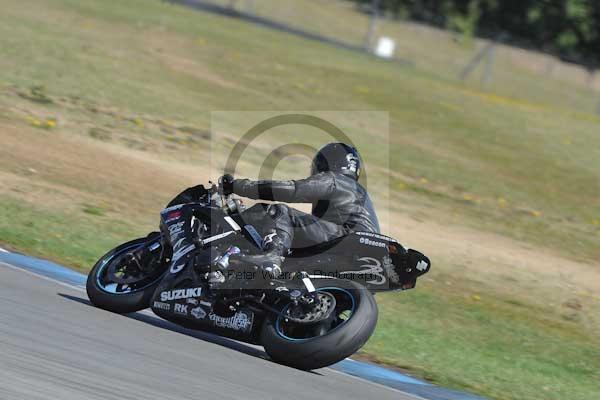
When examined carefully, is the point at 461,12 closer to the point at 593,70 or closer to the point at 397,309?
the point at 593,70

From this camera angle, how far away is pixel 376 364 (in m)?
8.74

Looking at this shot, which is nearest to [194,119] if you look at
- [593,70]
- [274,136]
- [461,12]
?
[274,136]

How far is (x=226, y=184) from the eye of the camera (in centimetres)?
783

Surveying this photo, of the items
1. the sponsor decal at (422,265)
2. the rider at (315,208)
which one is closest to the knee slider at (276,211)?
the rider at (315,208)

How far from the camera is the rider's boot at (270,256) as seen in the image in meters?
7.50

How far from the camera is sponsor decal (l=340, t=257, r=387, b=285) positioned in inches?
296

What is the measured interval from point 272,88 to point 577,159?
8098 millimetres

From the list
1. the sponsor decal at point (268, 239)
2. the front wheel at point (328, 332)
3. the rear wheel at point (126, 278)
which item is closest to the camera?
the front wheel at point (328, 332)

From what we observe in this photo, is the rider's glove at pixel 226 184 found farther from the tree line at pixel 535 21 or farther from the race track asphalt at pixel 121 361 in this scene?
the tree line at pixel 535 21

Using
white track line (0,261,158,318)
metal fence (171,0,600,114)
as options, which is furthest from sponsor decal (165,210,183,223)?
metal fence (171,0,600,114)

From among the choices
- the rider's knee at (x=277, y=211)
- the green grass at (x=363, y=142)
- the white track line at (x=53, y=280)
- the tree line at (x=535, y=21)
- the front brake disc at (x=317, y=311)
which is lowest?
the tree line at (x=535, y=21)

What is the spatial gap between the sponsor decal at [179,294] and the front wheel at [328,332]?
24.5 inches

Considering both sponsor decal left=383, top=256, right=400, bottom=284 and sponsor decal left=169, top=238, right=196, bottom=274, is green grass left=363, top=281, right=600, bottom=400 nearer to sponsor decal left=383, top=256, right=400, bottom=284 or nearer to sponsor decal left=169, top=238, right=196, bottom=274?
sponsor decal left=383, top=256, right=400, bottom=284

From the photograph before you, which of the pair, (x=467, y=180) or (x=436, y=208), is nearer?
(x=436, y=208)
